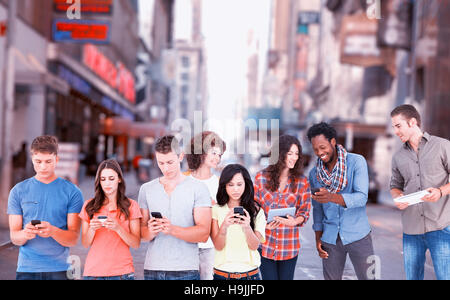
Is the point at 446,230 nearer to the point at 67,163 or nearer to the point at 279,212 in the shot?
the point at 279,212

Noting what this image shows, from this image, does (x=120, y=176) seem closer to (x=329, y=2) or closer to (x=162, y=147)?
(x=162, y=147)

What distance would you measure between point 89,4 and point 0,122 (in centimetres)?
821

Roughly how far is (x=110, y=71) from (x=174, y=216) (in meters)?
33.2

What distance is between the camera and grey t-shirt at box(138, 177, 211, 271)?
15.0 feet

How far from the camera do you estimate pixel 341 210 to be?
5.02 metres

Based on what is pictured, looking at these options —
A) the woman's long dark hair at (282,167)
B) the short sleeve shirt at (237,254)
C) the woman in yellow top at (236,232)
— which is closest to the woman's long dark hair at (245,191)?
the woman in yellow top at (236,232)

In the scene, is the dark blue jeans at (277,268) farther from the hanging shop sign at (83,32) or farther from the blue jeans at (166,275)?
the hanging shop sign at (83,32)

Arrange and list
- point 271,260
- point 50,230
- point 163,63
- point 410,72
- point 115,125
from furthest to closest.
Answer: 1. point 163,63
2. point 115,125
3. point 410,72
4. point 271,260
5. point 50,230

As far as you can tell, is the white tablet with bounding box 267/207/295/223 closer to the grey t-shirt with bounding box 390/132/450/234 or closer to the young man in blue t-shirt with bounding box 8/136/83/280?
the grey t-shirt with bounding box 390/132/450/234

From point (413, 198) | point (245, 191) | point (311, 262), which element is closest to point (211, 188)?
point (245, 191)

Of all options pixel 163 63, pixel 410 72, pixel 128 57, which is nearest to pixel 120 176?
pixel 410 72

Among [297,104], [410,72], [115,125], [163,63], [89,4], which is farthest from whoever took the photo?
[297,104]

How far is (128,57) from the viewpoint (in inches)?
1876

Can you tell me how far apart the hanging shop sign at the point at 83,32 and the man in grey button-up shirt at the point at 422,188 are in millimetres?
18224
